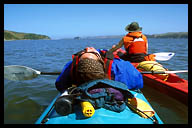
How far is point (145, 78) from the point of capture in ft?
15.4

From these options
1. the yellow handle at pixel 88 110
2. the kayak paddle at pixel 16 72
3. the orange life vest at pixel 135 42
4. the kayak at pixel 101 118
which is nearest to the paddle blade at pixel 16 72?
the kayak paddle at pixel 16 72

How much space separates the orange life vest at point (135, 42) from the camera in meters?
5.12

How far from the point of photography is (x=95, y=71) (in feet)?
6.32

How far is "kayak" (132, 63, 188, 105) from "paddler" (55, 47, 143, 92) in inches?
68.1

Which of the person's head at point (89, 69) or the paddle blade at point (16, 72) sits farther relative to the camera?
the paddle blade at point (16, 72)

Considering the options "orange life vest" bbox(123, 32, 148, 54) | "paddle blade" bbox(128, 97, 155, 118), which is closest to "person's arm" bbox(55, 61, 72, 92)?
"paddle blade" bbox(128, 97, 155, 118)

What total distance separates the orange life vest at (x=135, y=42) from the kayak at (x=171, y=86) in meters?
0.95

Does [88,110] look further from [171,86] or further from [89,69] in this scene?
[171,86]

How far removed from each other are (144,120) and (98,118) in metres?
0.53

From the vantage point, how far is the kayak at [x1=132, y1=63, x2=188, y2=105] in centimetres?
350

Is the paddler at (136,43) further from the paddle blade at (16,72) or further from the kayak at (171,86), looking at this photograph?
the paddle blade at (16,72)

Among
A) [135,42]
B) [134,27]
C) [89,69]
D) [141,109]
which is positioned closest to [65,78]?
[89,69]
